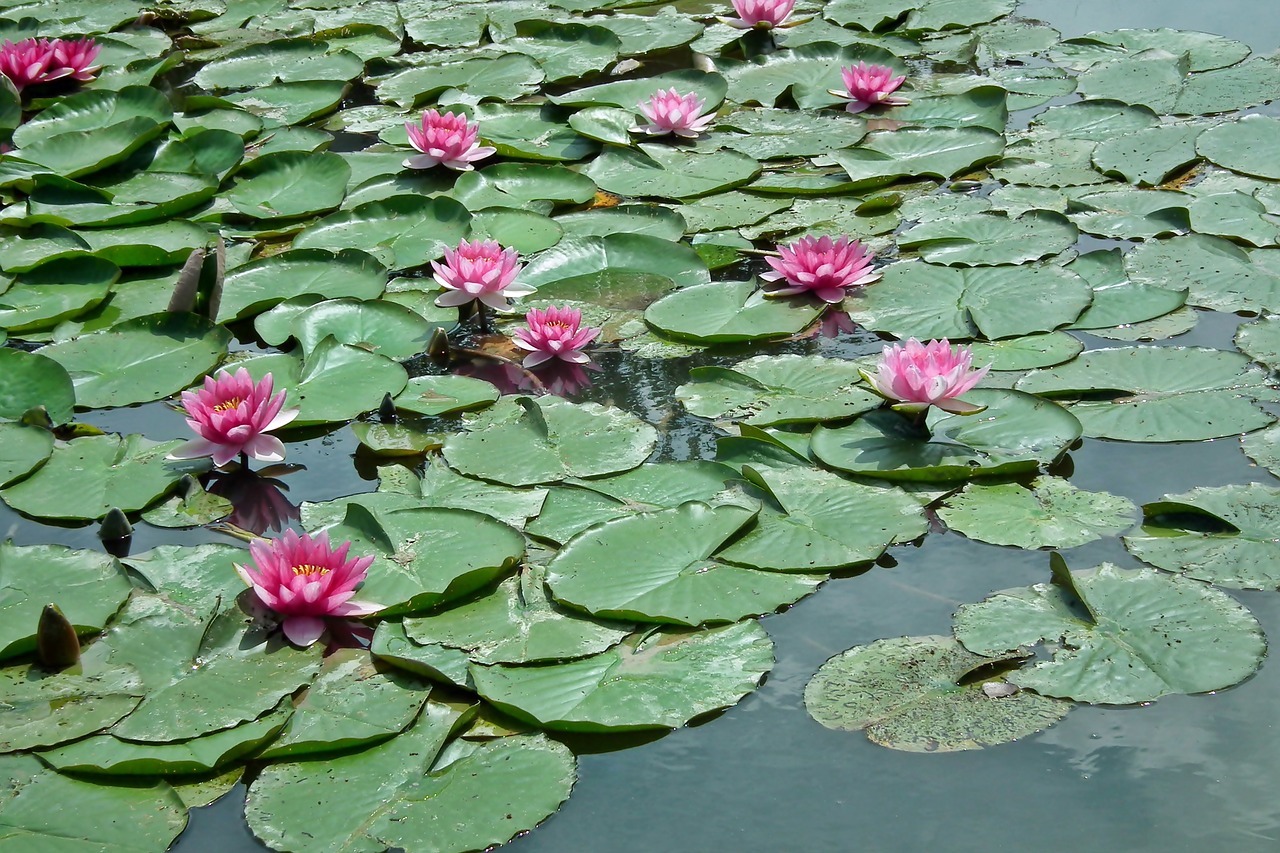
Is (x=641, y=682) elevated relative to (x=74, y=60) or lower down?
lower down

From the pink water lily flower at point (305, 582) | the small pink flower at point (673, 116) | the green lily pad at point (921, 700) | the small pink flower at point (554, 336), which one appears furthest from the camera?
the small pink flower at point (673, 116)

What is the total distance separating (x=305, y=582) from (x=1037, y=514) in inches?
63.4

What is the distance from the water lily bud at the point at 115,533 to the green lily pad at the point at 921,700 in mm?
1635

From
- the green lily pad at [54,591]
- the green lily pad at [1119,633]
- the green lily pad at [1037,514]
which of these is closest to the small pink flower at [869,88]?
the green lily pad at [1037,514]

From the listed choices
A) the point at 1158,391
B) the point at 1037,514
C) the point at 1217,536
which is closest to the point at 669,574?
the point at 1037,514

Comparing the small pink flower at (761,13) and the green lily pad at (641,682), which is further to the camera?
the small pink flower at (761,13)

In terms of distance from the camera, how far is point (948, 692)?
2.26 meters

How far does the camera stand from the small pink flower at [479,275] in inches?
141

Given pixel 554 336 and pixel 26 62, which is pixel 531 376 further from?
pixel 26 62

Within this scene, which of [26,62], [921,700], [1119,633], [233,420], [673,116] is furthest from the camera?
[26,62]

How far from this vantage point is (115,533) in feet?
9.21

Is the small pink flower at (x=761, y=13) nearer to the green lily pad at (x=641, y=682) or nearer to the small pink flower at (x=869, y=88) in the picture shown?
the small pink flower at (x=869, y=88)

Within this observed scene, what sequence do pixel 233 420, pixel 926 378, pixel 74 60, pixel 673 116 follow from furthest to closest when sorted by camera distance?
pixel 74 60, pixel 673 116, pixel 233 420, pixel 926 378

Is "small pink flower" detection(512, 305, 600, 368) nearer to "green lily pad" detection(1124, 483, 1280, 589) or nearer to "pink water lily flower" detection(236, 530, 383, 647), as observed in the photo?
"pink water lily flower" detection(236, 530, 383, 647)
